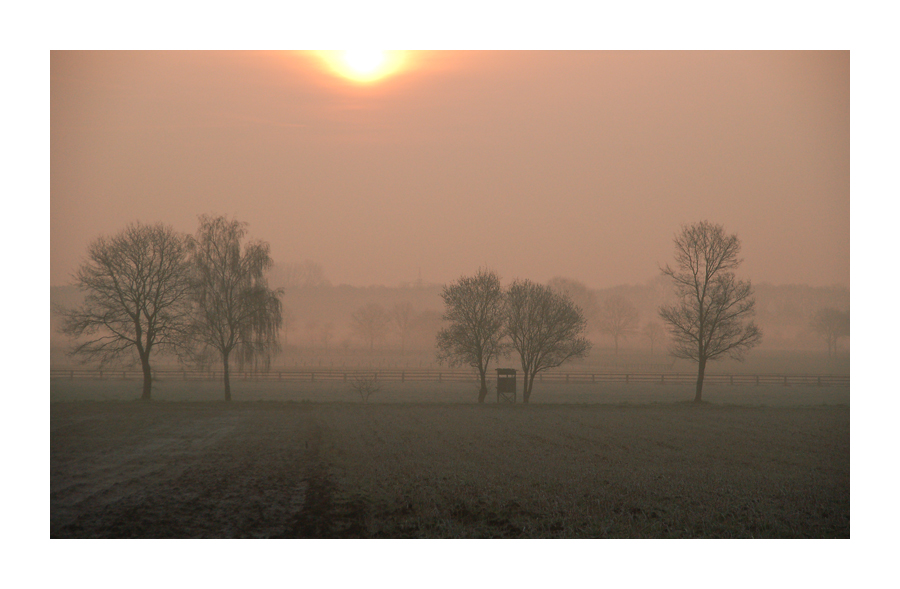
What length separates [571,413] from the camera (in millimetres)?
27469

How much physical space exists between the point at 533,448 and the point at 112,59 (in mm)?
16155

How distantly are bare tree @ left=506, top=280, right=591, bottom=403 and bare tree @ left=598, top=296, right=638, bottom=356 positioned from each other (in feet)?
263

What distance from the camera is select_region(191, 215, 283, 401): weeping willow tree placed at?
3288cm

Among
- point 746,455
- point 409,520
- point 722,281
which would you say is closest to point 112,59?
point 409,520

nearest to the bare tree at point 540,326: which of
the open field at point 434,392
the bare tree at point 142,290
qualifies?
the open field at point 434,392

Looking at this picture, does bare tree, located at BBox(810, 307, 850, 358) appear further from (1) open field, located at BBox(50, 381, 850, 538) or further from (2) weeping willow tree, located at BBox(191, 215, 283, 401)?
(2) weeping willow tree, located at BBox(191, 215, 283, 401)

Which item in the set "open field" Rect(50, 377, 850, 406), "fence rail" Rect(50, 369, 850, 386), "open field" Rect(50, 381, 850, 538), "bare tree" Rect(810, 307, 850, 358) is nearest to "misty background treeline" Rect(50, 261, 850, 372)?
"bare tree" Rect(810, 307, 850, 358)

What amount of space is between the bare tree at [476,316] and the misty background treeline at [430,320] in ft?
150

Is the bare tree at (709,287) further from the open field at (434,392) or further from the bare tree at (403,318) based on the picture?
the bare tree at (403,318)

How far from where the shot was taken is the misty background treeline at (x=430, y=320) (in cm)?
9533

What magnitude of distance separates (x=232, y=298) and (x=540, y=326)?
1984 centimetres

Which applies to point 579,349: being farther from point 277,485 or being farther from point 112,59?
point 112,59

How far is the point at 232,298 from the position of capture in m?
33.5

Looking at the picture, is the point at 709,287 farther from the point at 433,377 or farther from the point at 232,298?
the point at 232,298
